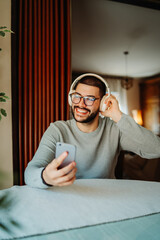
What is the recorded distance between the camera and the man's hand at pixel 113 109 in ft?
3.79

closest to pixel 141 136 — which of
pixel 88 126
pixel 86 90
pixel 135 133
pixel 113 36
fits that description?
pixel 135 133

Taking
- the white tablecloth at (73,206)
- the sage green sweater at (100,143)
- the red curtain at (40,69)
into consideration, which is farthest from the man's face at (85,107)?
the red curtain at (40,69)

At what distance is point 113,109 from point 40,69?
934mm

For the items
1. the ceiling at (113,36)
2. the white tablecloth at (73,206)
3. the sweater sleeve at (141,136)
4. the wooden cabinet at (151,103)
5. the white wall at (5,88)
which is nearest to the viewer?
the white tablecloth at (73,206)

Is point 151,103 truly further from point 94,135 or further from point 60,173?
point 60,173

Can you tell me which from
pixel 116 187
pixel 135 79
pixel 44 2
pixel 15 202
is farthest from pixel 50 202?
pixel 135 79

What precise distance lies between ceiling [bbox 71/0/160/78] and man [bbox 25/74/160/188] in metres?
1.71

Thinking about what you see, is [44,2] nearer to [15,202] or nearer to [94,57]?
[15,202]

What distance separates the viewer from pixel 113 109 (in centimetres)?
116

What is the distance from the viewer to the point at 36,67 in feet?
5.69

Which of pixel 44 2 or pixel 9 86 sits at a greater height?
pixel 44 2

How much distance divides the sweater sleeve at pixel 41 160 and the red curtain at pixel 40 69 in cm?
62

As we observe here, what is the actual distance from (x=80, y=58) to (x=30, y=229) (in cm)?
457

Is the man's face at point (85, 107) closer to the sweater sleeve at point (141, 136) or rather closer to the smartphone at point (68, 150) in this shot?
the sweater sleeve at point (141, 136)
